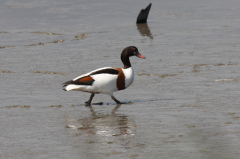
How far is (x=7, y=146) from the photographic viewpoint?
608 centimetres

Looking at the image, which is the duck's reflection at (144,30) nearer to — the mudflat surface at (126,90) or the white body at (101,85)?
the mudflat surface at (126,90)

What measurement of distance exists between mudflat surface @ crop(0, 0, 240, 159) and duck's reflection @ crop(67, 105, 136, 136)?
0.05ft

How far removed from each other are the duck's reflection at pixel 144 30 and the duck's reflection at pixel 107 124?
904 centimetres

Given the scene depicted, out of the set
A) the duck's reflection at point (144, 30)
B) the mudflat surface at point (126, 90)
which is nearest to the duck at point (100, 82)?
the mudflat surface at point (126, 90)

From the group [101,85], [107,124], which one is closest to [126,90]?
[101,85]

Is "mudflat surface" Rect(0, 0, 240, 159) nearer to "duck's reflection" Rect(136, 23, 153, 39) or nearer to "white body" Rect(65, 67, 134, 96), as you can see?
"duck's reflection" Rect(136, 23, 153, 39)

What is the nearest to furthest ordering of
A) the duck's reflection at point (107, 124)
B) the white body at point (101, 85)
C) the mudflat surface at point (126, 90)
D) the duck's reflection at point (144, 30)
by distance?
the mudflat surface at point (126, 90) < the duck's reflection at point (107, 124) < the white body at point (101, 85) < the duck's reflection at point (144, 30)

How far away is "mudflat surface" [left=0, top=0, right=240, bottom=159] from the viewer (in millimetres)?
6031

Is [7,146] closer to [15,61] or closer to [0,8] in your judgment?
[15,61]

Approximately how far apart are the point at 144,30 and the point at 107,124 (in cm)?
1149

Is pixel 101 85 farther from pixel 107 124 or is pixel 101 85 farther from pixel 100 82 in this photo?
pixel 107 124

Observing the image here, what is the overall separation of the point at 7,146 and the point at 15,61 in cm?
744

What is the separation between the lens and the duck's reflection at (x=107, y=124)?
264 inches

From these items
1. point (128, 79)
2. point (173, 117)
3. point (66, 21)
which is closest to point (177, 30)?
point (66, 21)
